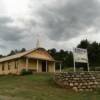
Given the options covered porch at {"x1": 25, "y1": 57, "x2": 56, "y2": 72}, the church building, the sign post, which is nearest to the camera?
the sign post

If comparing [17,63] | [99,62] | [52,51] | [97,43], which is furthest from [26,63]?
[52,51]

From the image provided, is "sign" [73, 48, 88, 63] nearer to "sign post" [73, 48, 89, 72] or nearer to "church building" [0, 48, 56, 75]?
"sign post" [73, 48, 89, 72]

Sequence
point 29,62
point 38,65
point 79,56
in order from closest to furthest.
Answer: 1. point 79,56
2. point 29,62
3. point 38,65

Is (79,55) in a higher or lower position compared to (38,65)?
higher

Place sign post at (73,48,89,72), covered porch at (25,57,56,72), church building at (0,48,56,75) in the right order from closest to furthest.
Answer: sign post at (73,48,89,72)
church building at (0,48,56,75)
covered porch at (25,57,56,72)

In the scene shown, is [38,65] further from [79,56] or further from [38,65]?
[79,56]

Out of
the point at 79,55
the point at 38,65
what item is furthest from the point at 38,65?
the point at 79,55

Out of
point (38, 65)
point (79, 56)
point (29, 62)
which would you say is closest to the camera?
point (79, 56)

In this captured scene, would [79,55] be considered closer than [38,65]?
Yes

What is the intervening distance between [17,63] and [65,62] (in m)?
27.8

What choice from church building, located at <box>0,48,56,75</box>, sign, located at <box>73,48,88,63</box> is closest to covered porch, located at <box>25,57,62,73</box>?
church building, located at <box>0,48,56,75</box>

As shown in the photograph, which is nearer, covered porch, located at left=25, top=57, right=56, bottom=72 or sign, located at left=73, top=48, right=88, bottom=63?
sign, located at left=73, top=48, right=88, bottom=63

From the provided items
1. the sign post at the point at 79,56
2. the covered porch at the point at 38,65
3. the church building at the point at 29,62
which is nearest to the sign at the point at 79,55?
the sign post at the point at 79,56

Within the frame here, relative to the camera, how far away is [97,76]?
24.3 meters
